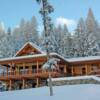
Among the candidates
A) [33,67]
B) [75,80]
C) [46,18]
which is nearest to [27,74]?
[33,67]

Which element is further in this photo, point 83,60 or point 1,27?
point 1,27

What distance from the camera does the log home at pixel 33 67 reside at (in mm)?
42938

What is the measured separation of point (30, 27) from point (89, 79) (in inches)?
1641

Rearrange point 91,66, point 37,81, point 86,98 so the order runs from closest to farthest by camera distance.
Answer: point 86,98
point 37,81
point 91,66

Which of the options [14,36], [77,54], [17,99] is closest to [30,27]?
[14,36]

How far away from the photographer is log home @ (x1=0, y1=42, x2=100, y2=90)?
4294 cm

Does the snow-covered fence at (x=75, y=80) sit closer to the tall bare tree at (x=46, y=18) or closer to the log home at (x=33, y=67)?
the log home at (x=33, y=67)

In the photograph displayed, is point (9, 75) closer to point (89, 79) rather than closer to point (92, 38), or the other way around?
point (89, 79)

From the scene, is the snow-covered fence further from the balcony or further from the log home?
the log home

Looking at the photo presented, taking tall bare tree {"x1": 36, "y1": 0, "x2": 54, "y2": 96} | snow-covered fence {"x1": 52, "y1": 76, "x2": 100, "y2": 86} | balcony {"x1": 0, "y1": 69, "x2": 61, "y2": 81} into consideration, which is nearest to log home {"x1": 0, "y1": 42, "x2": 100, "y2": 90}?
balcony {"x1": 0, "y1": 69, "x2": 61, "y2": 81}

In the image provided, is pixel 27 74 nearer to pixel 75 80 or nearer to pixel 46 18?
pixel 75 80

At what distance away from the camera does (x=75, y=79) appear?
3822 centimetres

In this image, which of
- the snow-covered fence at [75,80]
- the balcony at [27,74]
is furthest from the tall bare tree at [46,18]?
the balcony at [27,74]

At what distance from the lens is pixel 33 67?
153 ft
